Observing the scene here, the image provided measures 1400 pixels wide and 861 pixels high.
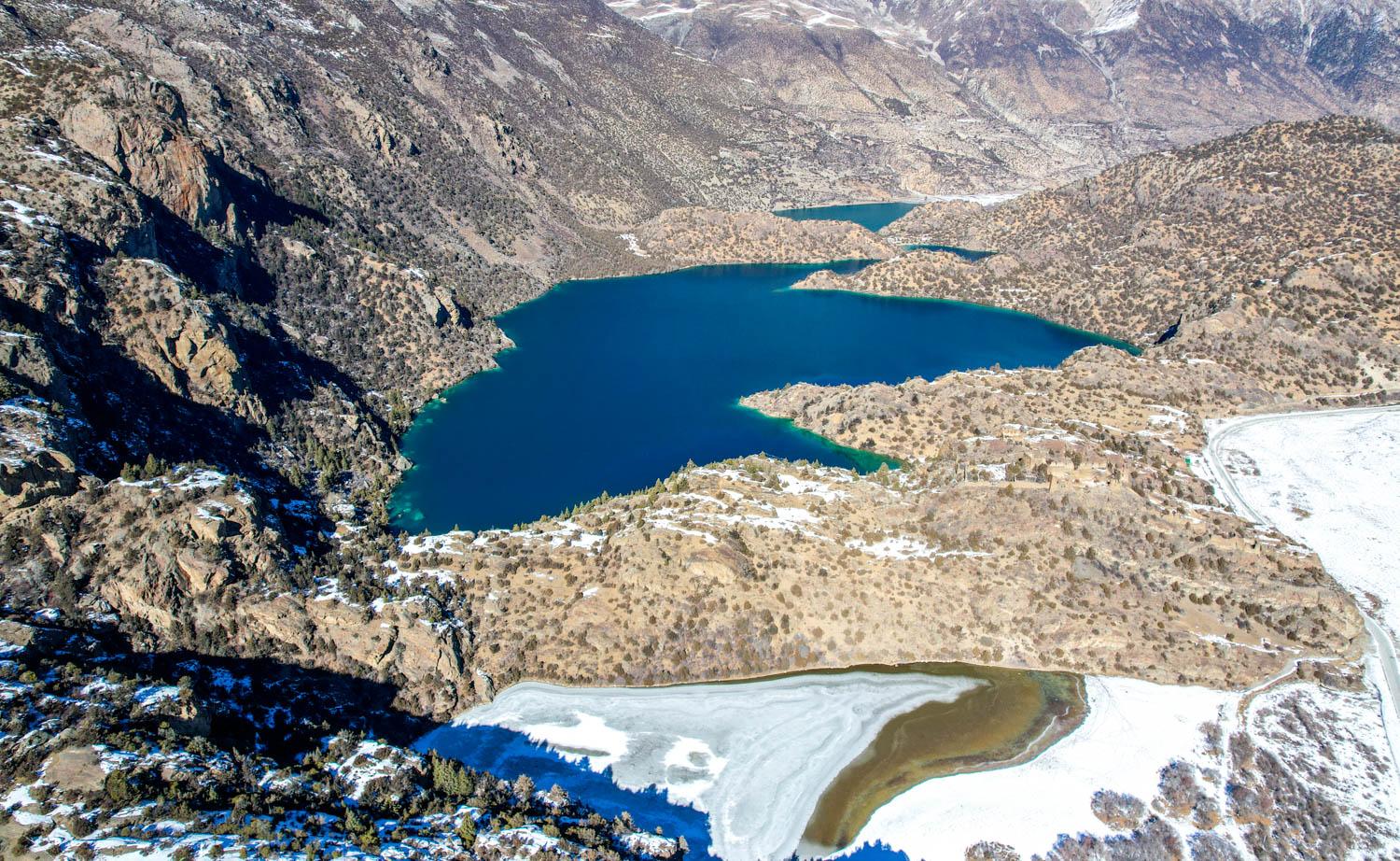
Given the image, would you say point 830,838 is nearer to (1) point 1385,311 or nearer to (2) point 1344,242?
(1) point 1385,311

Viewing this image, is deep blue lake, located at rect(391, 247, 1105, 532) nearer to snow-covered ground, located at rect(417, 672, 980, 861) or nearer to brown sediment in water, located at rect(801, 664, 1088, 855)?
snow-covered ground, located at rect(417, 672, 980, 861)

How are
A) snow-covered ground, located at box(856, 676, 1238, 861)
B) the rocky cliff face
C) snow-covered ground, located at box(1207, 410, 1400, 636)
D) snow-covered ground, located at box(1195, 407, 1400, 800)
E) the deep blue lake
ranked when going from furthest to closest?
the deep blue lake → snow-covered ground, located at box(1207, 410, 1400, 636) → snow-covered ground, located at box(1195, 407, 1400, 800) → the rocky cliff face → snow-covered ground, located at box(856, 676, 1238, 861)

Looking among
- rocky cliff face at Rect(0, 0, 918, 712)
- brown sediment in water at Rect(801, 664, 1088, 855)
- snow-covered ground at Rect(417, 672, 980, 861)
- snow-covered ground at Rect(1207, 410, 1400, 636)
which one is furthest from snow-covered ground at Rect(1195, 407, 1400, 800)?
rocky cliff face at Rect(0, 0, 918, 712)

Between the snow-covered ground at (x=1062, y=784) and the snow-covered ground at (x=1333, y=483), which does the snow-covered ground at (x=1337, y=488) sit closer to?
the snow-covered ground at (x=1333, y=483)

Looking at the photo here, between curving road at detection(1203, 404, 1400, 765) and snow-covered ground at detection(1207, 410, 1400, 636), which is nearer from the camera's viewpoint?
curving road at detection(1203, 404, 1400, 765)

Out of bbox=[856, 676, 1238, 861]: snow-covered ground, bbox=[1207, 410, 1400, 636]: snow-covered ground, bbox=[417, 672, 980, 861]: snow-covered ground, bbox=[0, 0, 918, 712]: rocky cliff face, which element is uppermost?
bbox=[0, 0, 918, 712]: rocky cliff face

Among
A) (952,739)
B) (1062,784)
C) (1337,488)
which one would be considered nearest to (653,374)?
(952,739)

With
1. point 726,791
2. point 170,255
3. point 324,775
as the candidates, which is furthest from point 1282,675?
point 170,255
